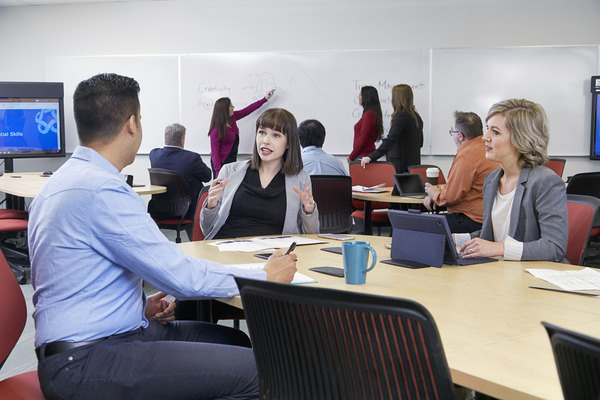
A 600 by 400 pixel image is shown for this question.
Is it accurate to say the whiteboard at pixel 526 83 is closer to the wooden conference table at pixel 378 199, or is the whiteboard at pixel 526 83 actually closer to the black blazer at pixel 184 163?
the wooden conference table at pixel 378 199

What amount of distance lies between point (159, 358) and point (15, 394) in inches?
14.7

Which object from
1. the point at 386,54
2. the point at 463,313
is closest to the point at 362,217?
the point at 386,54

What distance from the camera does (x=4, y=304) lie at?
1628 mm

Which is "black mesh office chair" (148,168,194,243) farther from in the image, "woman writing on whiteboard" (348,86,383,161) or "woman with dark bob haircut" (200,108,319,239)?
"woman with dark bob haircut" (200,108,319,239)

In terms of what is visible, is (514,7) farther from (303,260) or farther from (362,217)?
(303,260)

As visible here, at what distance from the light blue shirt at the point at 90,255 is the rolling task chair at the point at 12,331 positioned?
0.13 m

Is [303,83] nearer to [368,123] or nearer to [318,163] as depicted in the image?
[368,123]

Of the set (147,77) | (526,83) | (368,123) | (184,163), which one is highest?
(147,77)

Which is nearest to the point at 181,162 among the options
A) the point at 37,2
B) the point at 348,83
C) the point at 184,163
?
the point at 184,163

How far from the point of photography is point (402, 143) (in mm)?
6246

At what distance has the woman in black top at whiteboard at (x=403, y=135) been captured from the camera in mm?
6062

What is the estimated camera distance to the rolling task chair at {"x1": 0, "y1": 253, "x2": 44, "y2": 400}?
5.12 ft

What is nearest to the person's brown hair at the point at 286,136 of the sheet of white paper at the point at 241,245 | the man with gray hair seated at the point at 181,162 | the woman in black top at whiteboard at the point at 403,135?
the sheet of white paper at the point at 241,245

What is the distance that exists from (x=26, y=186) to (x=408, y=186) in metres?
3.17
